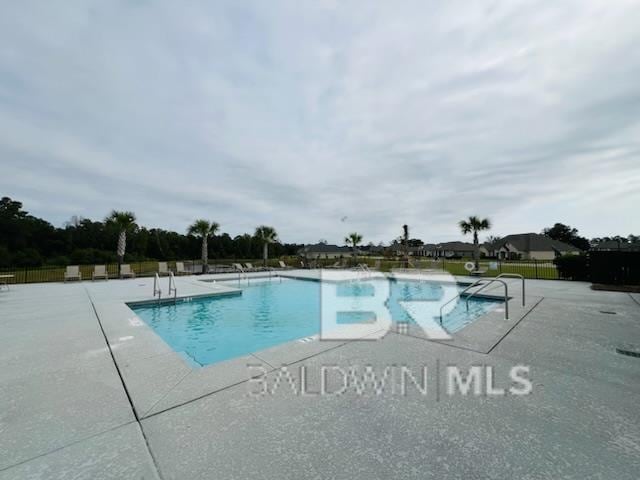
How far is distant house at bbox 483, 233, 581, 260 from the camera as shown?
41938mm

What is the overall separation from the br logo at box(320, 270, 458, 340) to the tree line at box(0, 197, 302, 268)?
1097 cm

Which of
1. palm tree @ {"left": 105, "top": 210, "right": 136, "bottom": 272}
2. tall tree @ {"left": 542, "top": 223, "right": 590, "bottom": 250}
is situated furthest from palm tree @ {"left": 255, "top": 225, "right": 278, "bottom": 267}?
tall tree @ {"left": 542, "top": 223, "right": 590, "bottom": 250}

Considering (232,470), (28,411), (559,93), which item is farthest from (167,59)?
(559,93)

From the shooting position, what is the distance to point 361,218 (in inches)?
1251

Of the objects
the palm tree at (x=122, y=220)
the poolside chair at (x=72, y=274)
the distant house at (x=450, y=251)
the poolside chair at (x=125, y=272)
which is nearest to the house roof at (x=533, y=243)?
the distant house at (x=450, y=251)

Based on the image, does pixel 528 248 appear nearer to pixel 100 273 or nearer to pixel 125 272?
pixel 125 272

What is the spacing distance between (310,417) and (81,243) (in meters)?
49.5

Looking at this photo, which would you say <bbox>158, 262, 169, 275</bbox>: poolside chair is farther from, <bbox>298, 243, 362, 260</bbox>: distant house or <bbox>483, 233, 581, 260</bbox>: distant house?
<bbox>483, 233, 581, 260</bbox>: distant house

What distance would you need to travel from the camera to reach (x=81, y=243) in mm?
37062

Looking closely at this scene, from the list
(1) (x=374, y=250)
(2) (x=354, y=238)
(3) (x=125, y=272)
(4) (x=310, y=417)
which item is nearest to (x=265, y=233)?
(2) (x=354, y=238)

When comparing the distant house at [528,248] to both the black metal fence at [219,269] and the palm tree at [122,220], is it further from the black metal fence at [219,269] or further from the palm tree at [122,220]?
the palm tree at [122,220]

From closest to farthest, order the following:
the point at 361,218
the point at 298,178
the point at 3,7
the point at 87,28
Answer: the point at 3,7, the point at 87,28, the point at 298,178, the point at 361,218

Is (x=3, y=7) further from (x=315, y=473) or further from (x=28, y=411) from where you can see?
(x=315, y=473)

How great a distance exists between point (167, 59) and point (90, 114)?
3.89 meters
